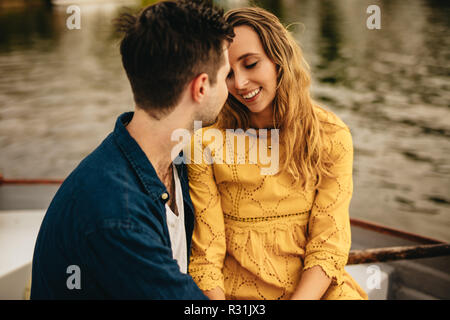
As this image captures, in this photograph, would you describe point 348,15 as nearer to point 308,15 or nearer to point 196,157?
point 308,15

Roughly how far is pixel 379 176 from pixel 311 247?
6.76 meters

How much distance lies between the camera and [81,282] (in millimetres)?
1217

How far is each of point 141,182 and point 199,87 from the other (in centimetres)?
38

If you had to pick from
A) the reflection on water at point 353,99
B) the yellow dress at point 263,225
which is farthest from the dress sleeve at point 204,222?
the reflection on water at point 353,99

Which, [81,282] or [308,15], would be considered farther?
[308,15]

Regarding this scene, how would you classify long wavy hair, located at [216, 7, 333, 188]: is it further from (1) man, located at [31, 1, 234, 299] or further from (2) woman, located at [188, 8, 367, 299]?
(1) man, located at [31, 1, 234, 299]

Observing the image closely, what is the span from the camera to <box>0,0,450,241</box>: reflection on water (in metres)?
7.61

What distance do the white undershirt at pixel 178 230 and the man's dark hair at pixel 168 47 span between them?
36 centimetres

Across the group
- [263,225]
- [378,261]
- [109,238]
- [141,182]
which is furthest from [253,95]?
[378,261]

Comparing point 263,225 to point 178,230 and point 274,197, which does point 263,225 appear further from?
point 178,230

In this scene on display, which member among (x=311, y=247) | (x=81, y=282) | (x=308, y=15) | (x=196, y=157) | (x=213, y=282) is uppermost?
(x=308, y=15)

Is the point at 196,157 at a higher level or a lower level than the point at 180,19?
lower
